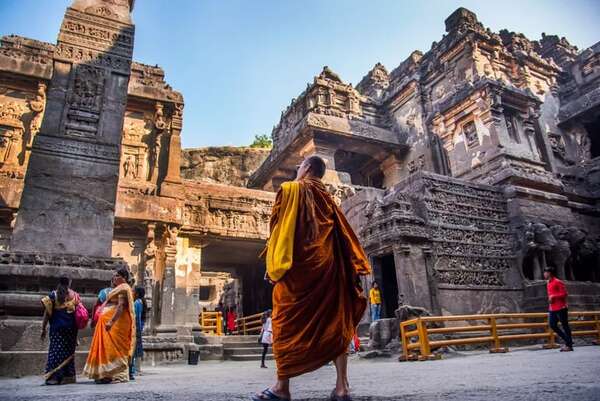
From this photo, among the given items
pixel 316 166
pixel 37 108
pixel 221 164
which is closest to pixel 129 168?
pixel 37 108

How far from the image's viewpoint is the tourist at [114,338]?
13.1 ft

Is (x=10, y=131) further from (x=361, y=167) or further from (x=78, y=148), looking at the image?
(x=361, y=167)

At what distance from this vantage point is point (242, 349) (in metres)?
11.5

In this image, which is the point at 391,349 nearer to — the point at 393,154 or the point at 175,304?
the point at 175,304

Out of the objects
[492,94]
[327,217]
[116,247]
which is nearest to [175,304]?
[116,247]

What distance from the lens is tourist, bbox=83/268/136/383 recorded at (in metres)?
3.99

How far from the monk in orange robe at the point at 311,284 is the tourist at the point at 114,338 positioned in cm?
241

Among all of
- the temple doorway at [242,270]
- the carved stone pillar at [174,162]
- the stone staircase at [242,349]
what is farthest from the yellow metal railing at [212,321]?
the carved stone pillar at [174,162]

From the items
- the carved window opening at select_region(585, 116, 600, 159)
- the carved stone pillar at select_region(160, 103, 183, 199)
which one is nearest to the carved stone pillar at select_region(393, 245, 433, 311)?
the carved stone pillar at select_region(160, 103, 183, 199)

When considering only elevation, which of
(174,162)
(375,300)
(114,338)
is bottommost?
(114,338)

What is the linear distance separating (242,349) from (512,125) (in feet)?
36.4

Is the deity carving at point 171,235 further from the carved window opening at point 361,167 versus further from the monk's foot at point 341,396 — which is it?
the monk's foot at point 341,396

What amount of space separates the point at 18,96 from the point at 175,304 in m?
8.00

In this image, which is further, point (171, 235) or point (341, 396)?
point (171, 235)
